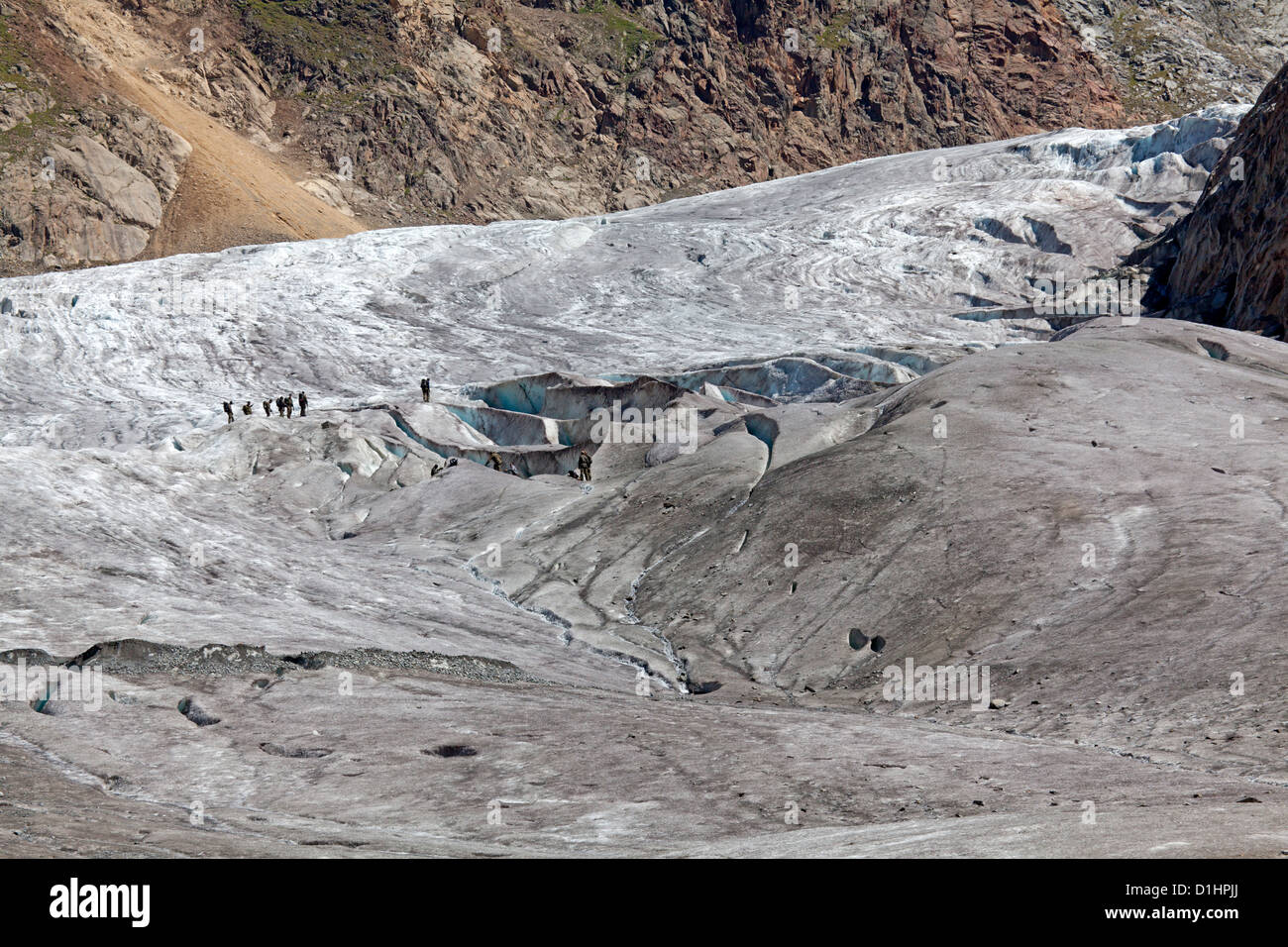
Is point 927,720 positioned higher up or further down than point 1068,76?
further down

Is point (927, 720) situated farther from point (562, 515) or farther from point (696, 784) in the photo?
point (562, 515)

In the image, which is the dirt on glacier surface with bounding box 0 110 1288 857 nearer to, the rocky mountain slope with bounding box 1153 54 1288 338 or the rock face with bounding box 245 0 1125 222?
the rocky mountain slope with bounding box 1153 54 1288 338

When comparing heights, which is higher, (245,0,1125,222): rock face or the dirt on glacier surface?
(245,0,1125,222): rock face

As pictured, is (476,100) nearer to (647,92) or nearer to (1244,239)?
(647,92)

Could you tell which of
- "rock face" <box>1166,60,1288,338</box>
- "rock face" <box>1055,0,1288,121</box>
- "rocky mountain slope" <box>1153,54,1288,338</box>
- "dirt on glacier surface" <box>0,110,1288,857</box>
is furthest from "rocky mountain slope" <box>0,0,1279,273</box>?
"rock face" <box>1166,60,1288,338</box>

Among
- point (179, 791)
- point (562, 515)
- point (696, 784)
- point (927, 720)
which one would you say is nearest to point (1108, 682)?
point (927, 720)

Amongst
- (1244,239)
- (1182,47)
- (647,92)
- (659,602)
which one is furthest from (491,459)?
(1182,47)
